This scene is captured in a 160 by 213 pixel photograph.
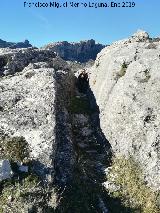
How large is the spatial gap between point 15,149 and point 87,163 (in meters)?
4.69

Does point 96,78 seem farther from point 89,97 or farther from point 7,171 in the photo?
point 7,171

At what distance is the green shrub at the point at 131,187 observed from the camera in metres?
21.4

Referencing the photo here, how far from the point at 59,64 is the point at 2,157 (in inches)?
Answer: 742

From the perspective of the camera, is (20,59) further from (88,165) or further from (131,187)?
(131,187)

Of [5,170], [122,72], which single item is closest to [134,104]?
[122,72]

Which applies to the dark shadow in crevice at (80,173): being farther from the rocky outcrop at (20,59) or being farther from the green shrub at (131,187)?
the rocky outcrop at (20,59)

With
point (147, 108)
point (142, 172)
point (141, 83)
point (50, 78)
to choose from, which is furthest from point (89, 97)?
point (142, 172)

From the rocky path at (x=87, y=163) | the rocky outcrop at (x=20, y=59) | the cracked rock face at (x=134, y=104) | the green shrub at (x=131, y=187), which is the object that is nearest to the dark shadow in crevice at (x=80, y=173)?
the rocky path at (x=87, y=163)

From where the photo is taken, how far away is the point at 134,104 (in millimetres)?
27031

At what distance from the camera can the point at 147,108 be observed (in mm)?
26109

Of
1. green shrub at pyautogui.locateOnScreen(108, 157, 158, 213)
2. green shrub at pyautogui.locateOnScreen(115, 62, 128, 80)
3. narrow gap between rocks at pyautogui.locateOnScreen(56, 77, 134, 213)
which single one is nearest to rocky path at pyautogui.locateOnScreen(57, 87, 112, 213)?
narrow gap between rocks at pyautogui.locateOnScreen(56, 77, 134, 213)

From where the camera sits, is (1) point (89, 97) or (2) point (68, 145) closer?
(2) point (68, 145)

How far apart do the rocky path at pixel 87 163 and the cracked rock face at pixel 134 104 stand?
923 mm

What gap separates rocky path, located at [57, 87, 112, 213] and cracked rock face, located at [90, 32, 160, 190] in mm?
923
